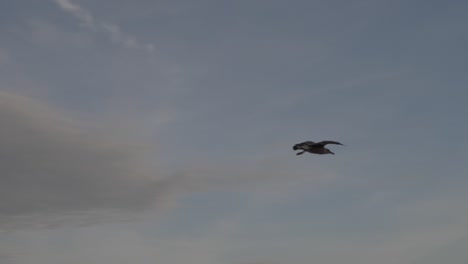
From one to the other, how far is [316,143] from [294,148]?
2.93 m

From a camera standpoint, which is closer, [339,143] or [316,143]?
[339,143]

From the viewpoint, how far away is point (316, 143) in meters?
56.4

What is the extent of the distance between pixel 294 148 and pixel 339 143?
5616 millimetres

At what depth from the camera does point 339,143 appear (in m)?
51.4

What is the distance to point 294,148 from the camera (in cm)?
5516

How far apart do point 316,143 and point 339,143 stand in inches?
204

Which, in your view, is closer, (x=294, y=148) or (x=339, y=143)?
(x=339, y=143)
